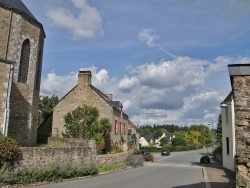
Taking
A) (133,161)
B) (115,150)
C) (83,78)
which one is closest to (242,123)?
(133,161)

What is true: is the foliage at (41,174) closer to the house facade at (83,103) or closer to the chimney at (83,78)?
the house facade at (83,103)

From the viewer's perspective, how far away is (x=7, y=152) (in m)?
13.0

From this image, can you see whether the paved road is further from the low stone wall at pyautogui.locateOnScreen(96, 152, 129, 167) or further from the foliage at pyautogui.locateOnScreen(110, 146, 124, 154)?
the foliage at pyautogui.locateOnScreen(110, 146, 124, 154)

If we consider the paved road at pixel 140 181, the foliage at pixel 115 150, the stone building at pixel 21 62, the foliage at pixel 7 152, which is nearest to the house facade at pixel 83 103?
the foliage at pixel 115 150

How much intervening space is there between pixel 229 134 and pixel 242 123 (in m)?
17.9

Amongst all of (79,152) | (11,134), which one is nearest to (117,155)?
(79,152)

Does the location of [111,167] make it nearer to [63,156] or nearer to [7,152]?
[63,156]

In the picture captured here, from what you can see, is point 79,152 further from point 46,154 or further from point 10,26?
point 10,26

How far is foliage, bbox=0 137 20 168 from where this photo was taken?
42.4 feet

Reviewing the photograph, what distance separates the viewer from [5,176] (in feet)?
41.4

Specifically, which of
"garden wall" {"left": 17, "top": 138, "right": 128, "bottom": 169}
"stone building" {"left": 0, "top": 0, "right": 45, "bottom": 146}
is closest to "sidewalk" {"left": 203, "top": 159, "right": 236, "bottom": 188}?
"garden wall" {"left": 17, "top": 138, "right": 128, "bottom": 169}

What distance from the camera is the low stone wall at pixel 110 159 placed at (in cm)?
2092

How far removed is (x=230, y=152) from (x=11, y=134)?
17392 millimetres

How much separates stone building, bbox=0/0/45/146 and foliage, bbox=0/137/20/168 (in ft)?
23.7
